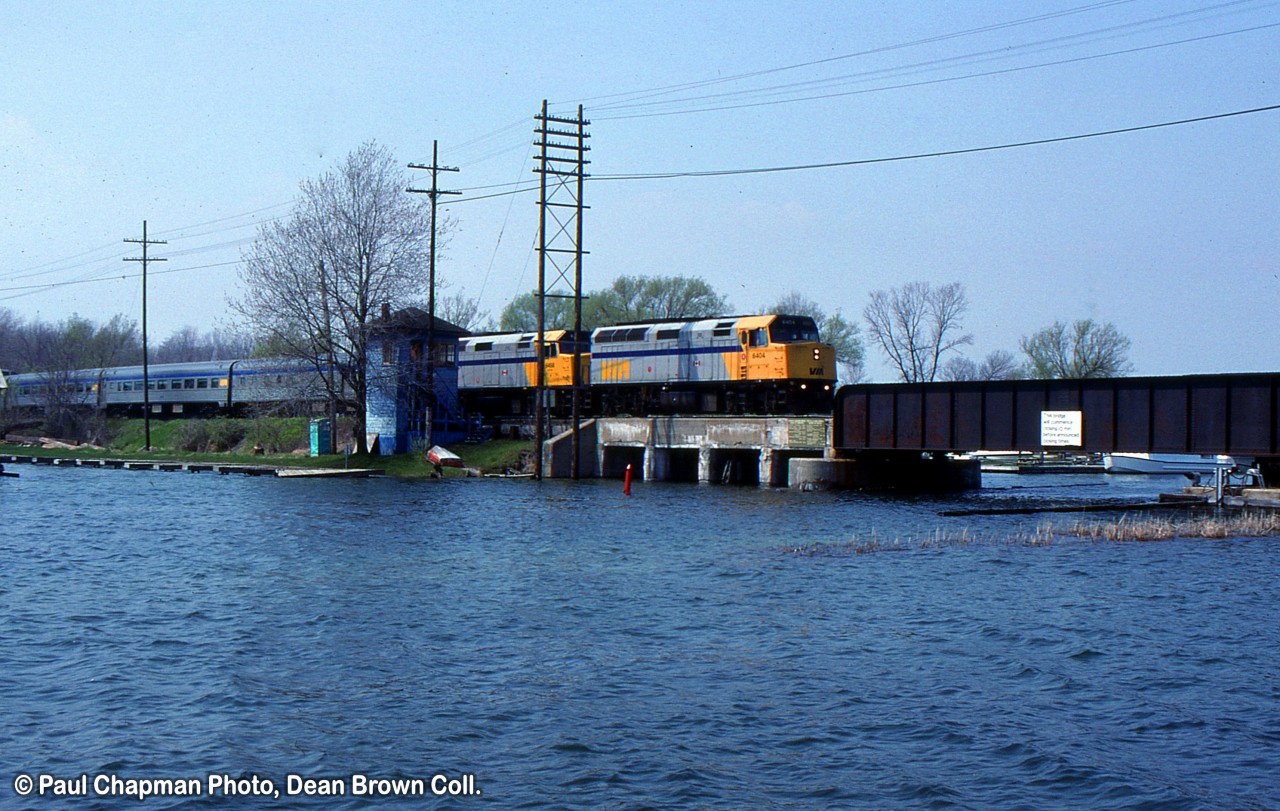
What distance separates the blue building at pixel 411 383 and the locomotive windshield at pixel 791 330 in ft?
61.6

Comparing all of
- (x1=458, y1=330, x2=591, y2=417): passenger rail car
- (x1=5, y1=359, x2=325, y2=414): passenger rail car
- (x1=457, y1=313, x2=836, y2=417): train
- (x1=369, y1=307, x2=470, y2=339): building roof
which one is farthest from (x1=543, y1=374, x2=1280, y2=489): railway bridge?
(x1=5, y1=359, x2=325, y2=414): passenger rail car

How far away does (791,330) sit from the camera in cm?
5566

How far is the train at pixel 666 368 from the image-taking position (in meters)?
55.9

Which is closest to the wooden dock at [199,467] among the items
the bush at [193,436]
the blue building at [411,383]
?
the blue building at [411,383]

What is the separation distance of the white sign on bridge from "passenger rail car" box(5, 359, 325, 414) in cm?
3944

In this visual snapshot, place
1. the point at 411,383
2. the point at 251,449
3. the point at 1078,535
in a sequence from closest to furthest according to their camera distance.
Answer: the point at 1078,535, the point at 411,383, the point at 251,449

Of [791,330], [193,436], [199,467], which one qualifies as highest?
[791,330]

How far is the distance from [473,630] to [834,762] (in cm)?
817

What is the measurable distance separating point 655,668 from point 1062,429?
116 feet

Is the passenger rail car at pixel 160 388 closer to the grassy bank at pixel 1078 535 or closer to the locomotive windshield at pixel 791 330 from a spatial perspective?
the locomotive windshield at pixel 791 330

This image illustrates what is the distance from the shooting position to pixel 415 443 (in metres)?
64.6

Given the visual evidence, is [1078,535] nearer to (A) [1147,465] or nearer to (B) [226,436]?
(A) [1147,465]

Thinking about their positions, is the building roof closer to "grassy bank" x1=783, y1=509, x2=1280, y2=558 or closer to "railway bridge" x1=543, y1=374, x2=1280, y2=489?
"railway bridge" x1=543, y1=374, x2=1280, y2=489
